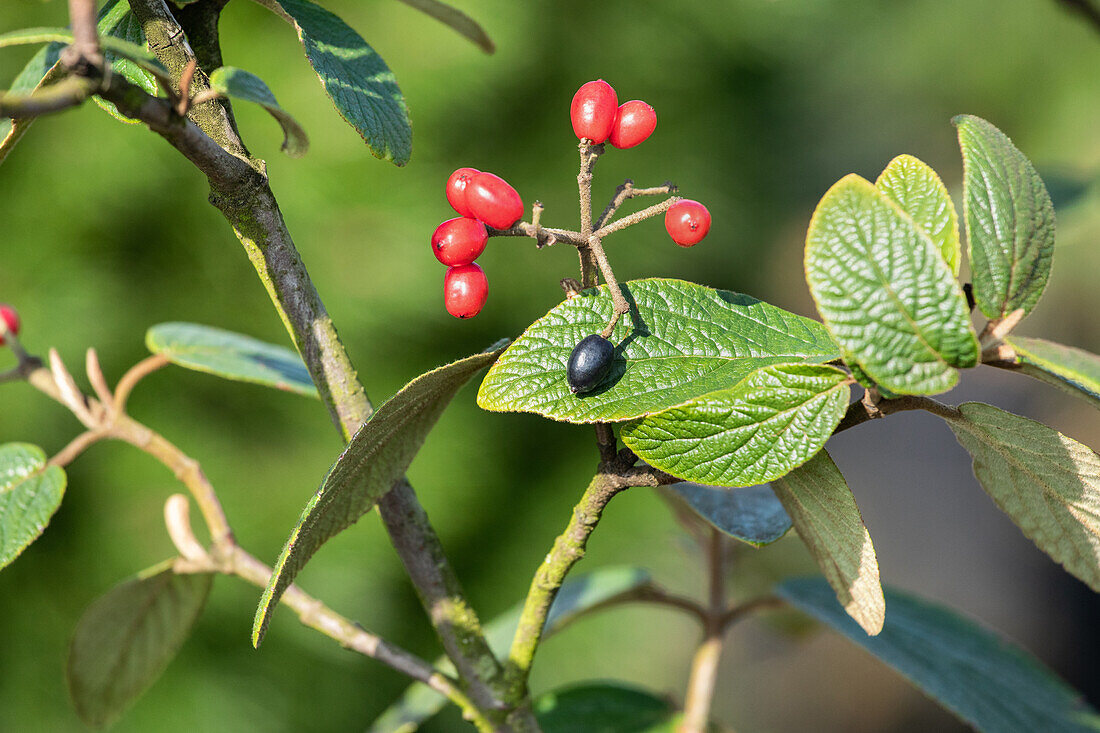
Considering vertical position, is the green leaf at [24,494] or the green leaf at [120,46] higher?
the green leaf at [120,46]

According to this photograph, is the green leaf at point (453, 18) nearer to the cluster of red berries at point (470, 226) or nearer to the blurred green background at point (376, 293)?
the cluster of red berries at point (470, 226)

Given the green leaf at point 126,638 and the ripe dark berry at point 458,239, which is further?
the green leaf at point 126,638

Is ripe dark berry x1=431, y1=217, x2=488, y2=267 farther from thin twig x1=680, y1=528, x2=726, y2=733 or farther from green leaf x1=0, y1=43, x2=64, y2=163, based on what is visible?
thin twig x1=680, y1=528, x2=726, y2=733

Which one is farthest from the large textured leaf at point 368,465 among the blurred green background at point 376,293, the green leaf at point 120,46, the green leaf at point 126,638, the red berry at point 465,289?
the blurred green background at point 376,293

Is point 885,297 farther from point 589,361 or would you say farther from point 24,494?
→ point 24,494

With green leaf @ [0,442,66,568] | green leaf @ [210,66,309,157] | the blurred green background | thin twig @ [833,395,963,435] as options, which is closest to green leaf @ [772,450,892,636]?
thin twig @ [833,395,963,435]

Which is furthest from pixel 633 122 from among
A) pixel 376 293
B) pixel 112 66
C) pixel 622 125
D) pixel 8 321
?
pixel 376 293
